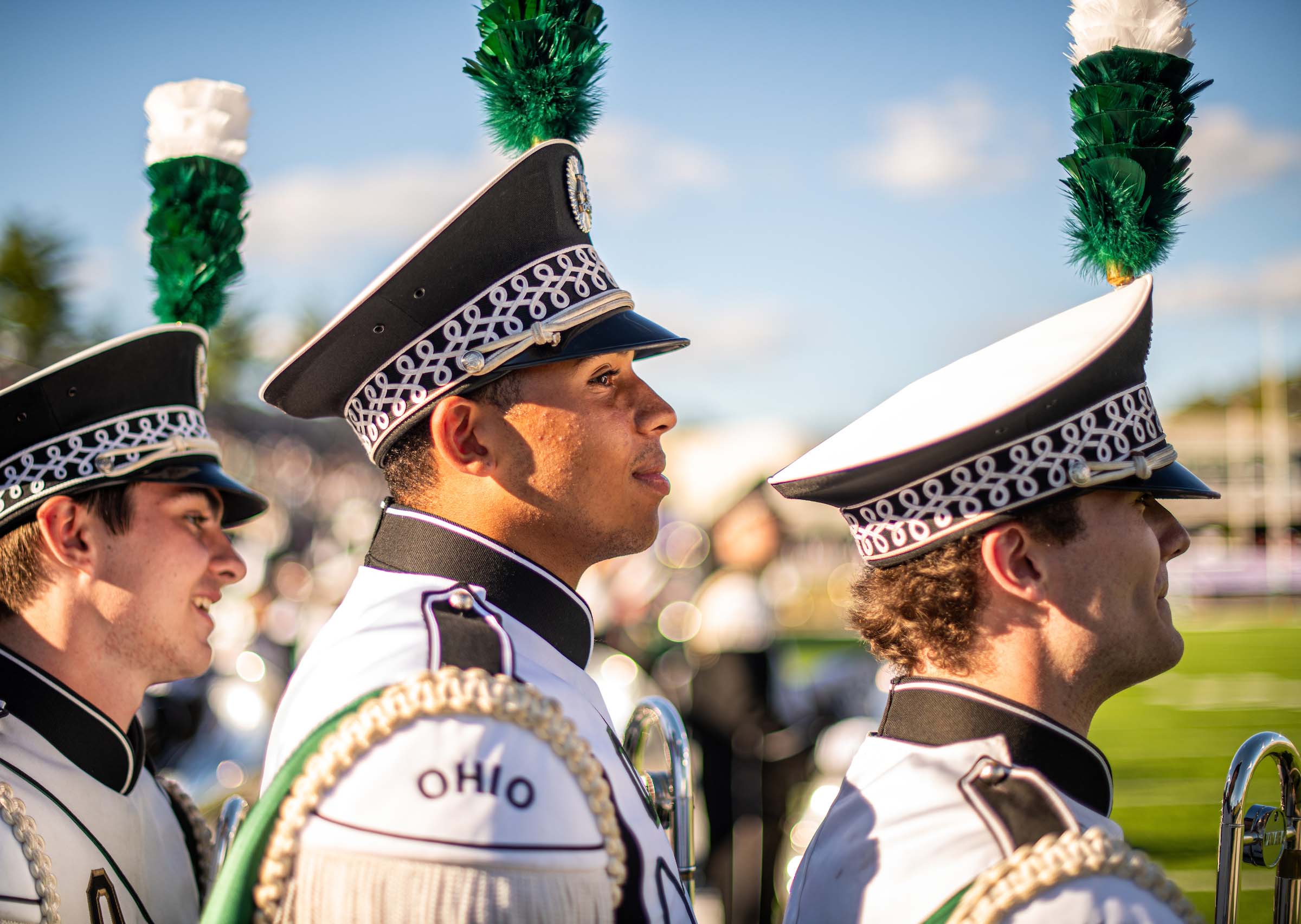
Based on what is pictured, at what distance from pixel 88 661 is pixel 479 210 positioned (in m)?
1.46

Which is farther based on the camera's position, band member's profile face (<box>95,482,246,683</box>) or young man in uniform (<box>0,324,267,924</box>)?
band member's profile face (<box>95,482,246,683</box>)

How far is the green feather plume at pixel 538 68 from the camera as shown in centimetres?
240

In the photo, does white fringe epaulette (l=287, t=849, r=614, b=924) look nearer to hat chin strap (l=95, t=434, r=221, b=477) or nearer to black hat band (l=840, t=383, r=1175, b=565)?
black hat band (l=840, t=383, r=1175, b=565)

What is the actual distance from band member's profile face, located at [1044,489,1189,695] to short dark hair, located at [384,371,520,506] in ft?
3.32

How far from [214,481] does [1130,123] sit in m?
2.27

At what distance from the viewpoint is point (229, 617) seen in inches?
484

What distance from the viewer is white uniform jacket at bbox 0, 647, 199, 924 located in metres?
2.40

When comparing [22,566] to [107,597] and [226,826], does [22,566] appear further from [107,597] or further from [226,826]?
[226,826]

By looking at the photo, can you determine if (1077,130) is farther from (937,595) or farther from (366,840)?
(366,840)

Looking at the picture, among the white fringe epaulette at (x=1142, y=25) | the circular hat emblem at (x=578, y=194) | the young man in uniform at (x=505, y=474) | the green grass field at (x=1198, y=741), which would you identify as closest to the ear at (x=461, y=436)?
the young man in uniform at (x=505, y=474)

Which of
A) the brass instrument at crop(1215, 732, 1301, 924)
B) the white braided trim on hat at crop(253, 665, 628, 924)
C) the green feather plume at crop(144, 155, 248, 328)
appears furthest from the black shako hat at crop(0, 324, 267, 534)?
the brass instrument at crop(1215, 732, 1301, 924)

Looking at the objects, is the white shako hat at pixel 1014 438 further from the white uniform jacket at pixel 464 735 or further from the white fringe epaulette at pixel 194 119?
the white fringe epaulette at pixel 194 119

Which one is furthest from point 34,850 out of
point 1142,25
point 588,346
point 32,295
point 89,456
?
point 32,295

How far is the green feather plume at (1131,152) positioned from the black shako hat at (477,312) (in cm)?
102
